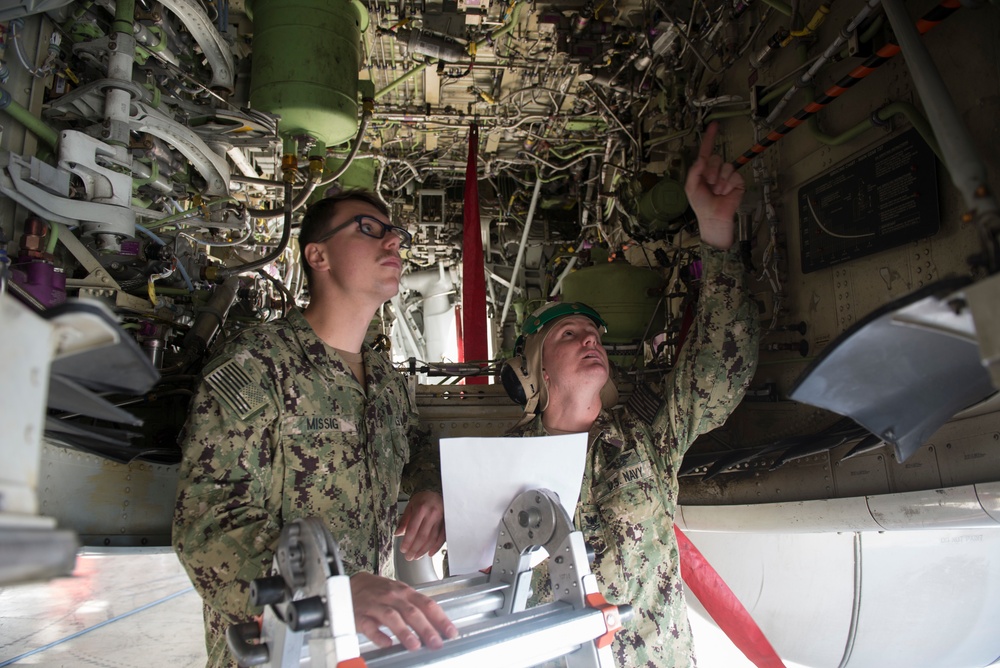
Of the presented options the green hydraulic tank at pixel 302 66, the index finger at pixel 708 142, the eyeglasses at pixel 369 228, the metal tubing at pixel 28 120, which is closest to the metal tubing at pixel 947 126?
the index finger at pixel 708 142

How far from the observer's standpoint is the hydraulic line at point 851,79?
67.2 inches

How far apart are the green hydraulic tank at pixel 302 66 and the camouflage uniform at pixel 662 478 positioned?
1877mm

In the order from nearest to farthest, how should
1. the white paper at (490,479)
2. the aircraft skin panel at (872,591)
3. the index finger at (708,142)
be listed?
the white paper at (490,479)
the index finger at (708,142)
the aircraft skin panel at (872,591)

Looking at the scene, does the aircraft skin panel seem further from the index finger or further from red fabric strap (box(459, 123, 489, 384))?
the index finger

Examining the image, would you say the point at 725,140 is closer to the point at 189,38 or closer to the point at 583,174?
the point at 189,38

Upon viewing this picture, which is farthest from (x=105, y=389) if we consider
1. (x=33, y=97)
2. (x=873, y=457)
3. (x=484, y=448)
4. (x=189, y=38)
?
(x=873, y=457)

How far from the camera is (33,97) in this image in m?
1.95

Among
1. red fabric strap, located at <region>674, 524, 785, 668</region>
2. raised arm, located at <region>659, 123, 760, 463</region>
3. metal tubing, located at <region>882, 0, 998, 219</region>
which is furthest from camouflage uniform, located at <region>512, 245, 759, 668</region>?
metal tubing, located at <region>882, 0, 998, 219</region>

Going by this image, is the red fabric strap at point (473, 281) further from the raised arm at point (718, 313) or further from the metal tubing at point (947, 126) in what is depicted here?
the metal tubing at point (947, 126)

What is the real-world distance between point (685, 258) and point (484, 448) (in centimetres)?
221

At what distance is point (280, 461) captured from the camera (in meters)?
1.82

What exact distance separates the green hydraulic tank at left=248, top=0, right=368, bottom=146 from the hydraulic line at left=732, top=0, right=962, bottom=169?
186 centimetres

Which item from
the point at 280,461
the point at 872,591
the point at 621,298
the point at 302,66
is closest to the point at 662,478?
the point at 280,461

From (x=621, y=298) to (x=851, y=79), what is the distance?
5.10ft
